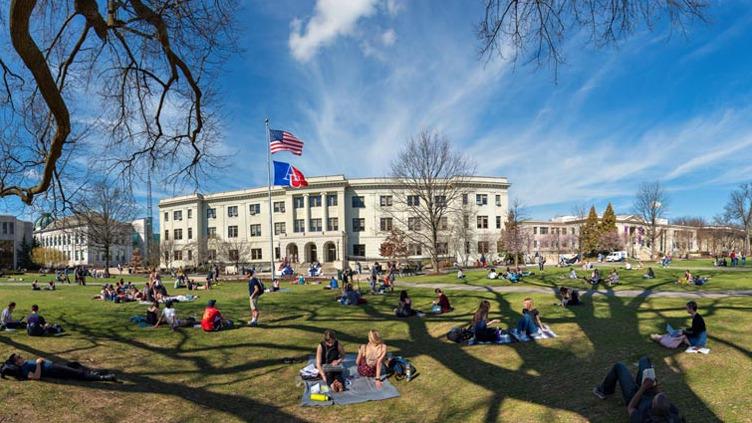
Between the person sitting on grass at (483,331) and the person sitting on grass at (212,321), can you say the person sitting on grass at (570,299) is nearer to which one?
the person sitting on grass at (483,331)

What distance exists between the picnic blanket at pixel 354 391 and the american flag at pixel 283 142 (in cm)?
2357

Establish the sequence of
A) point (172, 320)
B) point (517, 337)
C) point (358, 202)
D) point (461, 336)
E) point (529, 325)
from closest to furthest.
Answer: point (517, 337) → point (529, 325) → point (461, 336) → point (172, 320) → point (358, 202)

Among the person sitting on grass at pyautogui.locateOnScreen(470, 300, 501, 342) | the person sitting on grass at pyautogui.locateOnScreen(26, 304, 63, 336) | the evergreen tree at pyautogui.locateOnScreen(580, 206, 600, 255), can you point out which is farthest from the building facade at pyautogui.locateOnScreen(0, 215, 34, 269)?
the evergreen tree at pyautogui.locateOnScreen(580, 206, 600, 255)

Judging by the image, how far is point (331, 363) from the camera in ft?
30.2

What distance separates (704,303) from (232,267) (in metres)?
56.5

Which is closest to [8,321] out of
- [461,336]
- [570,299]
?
[461,336]

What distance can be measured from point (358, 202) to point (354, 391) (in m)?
A: 55.3

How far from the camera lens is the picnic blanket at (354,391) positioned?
25.8ft

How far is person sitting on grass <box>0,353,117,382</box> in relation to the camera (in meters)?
8.39

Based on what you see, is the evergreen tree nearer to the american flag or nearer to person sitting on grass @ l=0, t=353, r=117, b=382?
the american flag

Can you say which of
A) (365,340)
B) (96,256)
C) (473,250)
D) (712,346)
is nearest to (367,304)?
(365,340)

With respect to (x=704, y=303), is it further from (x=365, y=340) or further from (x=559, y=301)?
(x=365, y=340)

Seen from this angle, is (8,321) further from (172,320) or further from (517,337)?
(517,337)

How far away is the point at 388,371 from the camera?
915 centimetres
